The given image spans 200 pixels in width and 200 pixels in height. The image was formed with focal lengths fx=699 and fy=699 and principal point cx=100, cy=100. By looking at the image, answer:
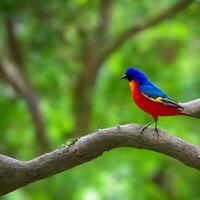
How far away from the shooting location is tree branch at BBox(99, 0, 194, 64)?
403 inches

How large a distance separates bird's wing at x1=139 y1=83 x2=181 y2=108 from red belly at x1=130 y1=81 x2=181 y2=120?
3 cm

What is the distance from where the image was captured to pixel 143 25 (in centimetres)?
1106

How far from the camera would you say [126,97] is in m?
13.4

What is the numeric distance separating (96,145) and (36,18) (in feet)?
22.4

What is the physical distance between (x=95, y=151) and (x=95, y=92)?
830 centimetres

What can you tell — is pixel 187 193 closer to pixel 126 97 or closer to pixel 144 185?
pixel 144 185

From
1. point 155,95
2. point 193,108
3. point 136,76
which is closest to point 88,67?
point 193,108

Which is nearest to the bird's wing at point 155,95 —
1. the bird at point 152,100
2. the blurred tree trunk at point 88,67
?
the bird at point 152,100

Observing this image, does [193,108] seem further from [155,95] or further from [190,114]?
[155,95]

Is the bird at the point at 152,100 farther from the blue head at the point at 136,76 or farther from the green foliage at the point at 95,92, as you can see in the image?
the green foliage at the point at 95,92

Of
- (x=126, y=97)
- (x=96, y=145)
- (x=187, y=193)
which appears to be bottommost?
(x=96, y=145)

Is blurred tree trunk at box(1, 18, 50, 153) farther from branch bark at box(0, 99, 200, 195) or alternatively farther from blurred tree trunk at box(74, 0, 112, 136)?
branch bark at box(0, 99, 200, 195)

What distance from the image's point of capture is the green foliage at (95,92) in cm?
1193

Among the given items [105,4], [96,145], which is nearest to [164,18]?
[105,4]
